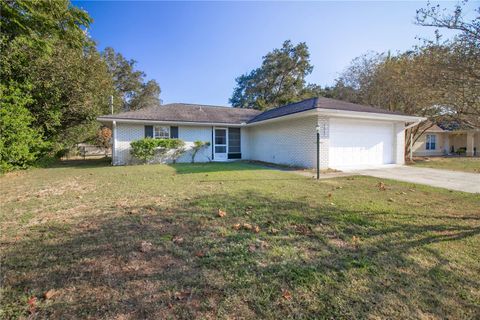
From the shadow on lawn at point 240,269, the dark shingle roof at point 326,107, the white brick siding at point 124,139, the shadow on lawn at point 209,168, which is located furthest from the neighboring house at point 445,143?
the white brick siding at point 124,139

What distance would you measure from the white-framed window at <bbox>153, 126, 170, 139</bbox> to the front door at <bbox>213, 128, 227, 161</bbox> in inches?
124

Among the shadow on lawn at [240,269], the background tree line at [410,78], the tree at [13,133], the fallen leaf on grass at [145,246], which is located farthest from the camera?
the tree at [13,133]

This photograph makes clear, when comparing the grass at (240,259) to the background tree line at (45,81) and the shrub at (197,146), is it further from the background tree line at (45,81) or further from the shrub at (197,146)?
the shrub at (197,146)

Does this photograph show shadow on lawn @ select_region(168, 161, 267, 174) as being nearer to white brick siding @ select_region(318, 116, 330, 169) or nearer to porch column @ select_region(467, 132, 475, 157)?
white brick siding @ select_region(318, 116, 330, 169)

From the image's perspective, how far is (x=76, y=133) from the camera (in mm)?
16484

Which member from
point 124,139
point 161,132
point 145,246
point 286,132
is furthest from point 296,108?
point 145,246

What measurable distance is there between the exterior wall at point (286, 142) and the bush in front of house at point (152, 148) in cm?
498

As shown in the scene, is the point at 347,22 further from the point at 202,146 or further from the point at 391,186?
the point at 202,146

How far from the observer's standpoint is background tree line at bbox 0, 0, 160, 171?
7641 mm

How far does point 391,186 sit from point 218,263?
618cm

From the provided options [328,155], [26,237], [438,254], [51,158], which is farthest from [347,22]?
[51,158]

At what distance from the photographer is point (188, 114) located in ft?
50.7

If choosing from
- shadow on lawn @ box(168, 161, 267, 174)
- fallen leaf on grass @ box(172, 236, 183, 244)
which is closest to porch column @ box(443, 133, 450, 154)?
shadow on lawn @ box(168, 161, 267, 174)

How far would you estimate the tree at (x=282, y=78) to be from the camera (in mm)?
31375
